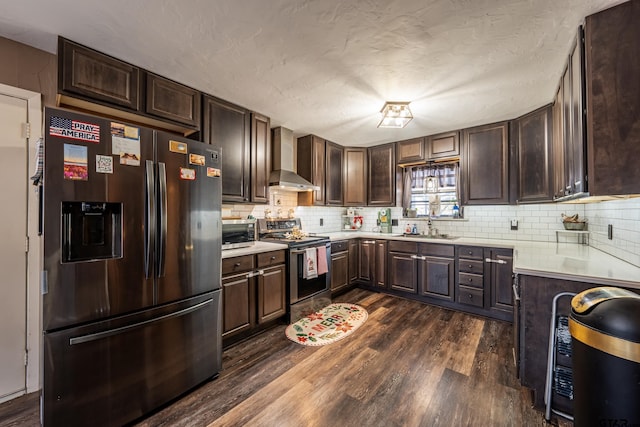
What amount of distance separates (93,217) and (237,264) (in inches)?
45.2

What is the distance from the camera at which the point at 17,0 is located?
136 centimetres

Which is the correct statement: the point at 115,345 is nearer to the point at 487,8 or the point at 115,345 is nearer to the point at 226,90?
the point at 226,90

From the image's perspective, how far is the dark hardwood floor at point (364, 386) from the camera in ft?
5.16

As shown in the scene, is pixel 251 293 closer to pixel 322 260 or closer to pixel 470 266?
pixel 322 260

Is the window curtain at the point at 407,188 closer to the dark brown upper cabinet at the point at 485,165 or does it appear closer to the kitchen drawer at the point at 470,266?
the dark brown upper cabinet at the point at 485,165

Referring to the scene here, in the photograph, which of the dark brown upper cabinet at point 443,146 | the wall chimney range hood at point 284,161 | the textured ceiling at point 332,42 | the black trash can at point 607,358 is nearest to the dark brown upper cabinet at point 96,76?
the textured ceiling at point 332,42

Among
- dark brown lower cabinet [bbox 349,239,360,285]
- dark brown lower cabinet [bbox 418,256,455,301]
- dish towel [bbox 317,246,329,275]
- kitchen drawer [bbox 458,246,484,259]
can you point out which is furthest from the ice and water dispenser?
kitchen drawer [bbox 458,246,484,259]

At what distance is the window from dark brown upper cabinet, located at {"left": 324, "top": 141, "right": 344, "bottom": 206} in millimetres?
1108

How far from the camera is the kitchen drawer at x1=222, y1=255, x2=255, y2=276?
7.47ft

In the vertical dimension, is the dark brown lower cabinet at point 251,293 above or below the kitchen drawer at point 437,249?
below

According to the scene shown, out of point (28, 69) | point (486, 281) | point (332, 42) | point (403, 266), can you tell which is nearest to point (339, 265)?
point (403, 266)

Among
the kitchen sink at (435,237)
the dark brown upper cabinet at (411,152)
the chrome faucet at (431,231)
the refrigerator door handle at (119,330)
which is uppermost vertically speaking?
the dark brown upper cabinet at (411,152)

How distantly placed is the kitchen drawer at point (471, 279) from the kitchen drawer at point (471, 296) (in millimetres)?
61

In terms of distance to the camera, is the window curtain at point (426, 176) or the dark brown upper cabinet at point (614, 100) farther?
the window curtain at point (426, 176)
